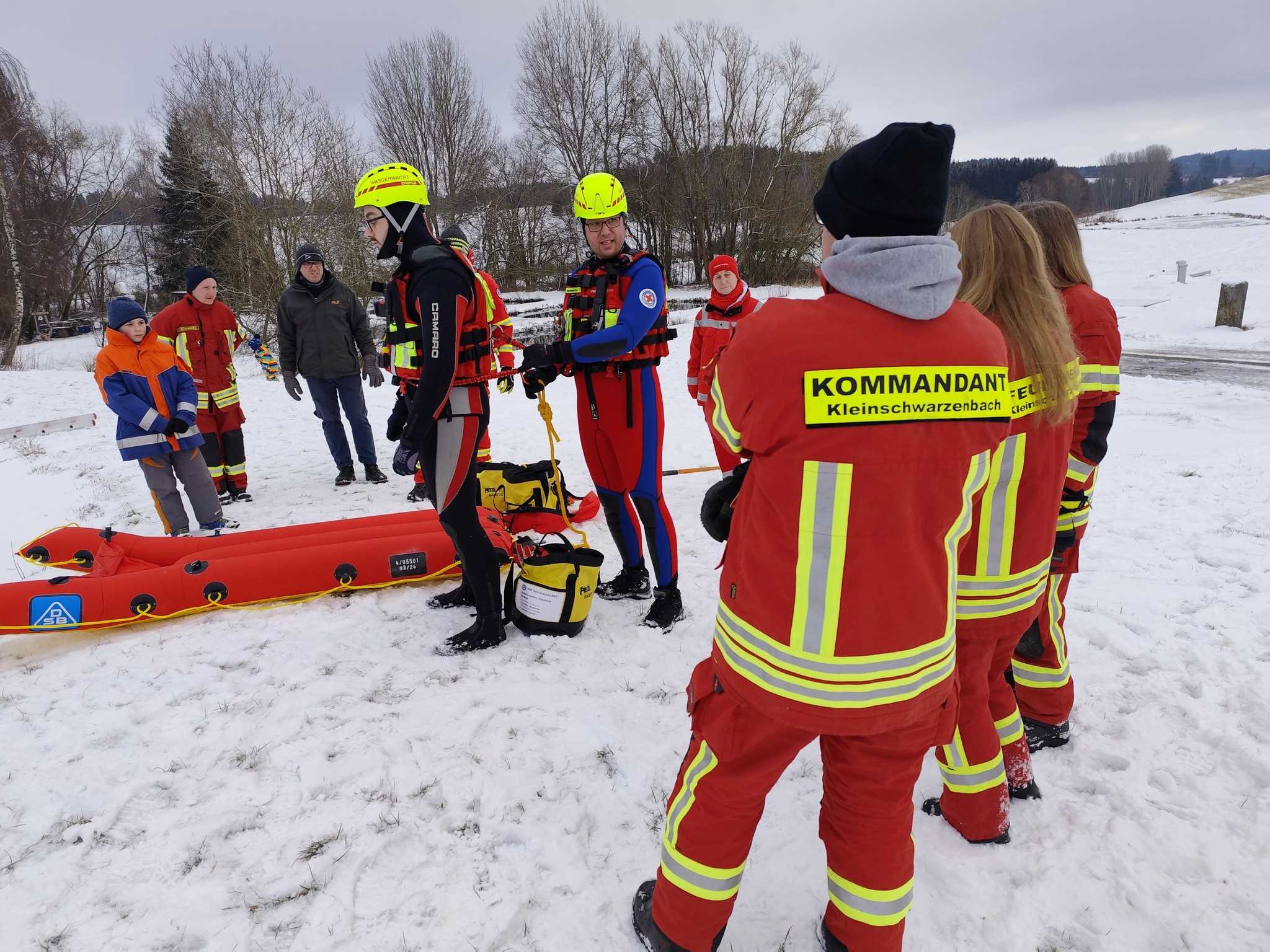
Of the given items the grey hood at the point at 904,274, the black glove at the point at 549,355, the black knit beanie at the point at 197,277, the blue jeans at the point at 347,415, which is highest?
the black knit beanie at the point at 197,277

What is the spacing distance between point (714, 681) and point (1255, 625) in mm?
3480

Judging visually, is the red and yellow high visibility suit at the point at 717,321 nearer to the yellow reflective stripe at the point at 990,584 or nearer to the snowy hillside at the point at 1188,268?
the yellow reflective stripe at the point at 990,584

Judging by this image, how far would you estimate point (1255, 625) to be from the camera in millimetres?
3551

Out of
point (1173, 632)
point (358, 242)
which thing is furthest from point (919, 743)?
point (358, 242)

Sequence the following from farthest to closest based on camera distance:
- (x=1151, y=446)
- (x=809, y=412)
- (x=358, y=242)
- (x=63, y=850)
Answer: (x=358, y=242) < (x=1151, y=446) < (x=63, y=850) < (x=809, y=412)

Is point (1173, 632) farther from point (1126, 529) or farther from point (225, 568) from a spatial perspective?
point (225, 568)

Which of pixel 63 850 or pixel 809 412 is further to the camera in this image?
pixel 63 850

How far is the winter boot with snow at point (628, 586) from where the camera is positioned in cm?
428

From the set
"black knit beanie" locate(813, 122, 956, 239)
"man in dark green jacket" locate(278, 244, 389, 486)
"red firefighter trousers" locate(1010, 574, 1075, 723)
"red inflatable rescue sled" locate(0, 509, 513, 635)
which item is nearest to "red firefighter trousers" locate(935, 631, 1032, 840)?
"red firefighter trousers" locate(1010, 574, 1075, 723)

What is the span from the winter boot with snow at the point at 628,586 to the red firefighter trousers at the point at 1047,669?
2.08 metres

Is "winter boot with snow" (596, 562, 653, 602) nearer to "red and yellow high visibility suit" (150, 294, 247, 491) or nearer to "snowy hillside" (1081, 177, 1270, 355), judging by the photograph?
"red and yellow high visibility suit" (150, 294, 247, 491)

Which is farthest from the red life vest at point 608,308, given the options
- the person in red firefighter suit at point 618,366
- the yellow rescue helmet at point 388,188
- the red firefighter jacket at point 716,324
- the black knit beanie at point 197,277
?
the black knit beanie at point 197,277

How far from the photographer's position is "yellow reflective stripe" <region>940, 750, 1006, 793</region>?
2.29 m

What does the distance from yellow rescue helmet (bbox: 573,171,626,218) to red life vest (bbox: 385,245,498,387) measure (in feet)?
2.17
